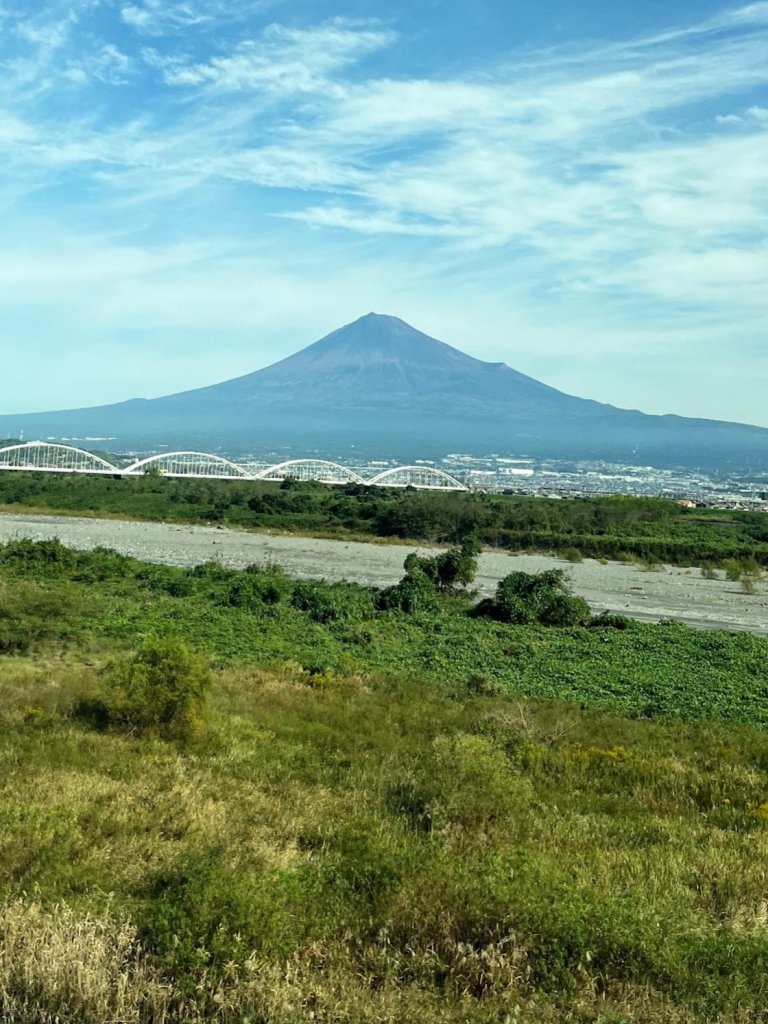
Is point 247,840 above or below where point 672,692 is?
above

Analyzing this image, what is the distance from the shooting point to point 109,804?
685 cm

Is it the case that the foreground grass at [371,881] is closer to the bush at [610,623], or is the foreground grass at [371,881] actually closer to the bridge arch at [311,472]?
the bush at [610,623]

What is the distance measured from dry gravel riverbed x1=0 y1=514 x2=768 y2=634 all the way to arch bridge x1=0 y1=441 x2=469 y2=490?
28.1 metres

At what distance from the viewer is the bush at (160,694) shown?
9844 mm

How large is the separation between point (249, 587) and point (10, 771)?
14973mm

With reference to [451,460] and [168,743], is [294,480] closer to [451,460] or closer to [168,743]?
[168,743]

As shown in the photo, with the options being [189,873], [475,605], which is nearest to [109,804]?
[189,873]

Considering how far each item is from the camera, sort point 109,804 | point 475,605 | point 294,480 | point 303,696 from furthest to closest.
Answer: point 294,480, point 475,605, point 303,696, point 109,804

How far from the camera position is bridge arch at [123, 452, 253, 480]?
79312 mm

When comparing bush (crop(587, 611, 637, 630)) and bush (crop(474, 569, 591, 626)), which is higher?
bush (crop(474, 569, 591, 626))

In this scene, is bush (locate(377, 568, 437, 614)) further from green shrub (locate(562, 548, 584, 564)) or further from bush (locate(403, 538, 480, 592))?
green shrub (locate(562, 548, 584, 564))

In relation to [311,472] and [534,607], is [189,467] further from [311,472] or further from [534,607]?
[534,607]

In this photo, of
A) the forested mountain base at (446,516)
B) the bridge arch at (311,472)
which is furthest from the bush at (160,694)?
the bridge arch at (311,472)

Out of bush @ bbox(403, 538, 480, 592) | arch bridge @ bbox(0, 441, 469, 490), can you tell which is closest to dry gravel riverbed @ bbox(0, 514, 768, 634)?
bush @ bbox(403, 538, 480, 592)
